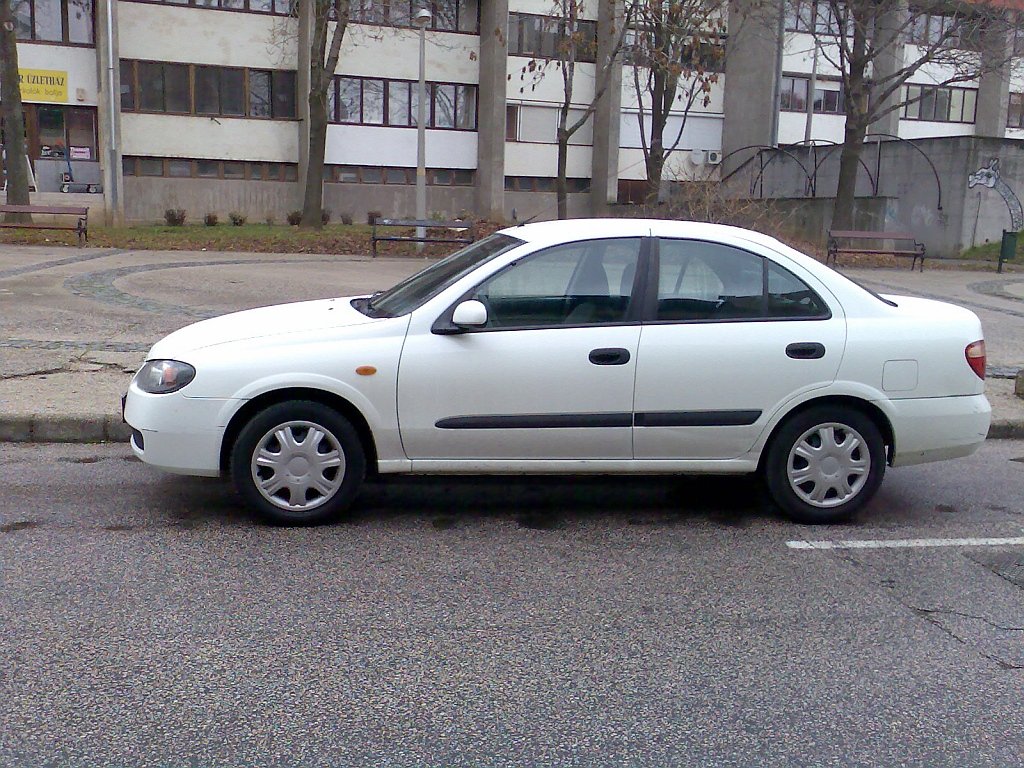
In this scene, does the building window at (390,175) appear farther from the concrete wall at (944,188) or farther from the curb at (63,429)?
the curb at (63,429)

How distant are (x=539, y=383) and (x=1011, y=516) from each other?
2978mm

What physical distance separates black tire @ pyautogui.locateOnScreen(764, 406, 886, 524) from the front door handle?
39.2 inches

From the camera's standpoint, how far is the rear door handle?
19.0 ft

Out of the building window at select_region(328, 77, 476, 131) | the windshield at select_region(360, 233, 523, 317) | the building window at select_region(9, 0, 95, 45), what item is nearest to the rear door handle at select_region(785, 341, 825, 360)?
the windshield at select_region(360, 233, 523, 317)

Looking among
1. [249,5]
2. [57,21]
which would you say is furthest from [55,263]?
[249,5]

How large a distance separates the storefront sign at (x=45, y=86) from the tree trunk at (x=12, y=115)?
8.73 m

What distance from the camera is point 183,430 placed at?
5496 mm

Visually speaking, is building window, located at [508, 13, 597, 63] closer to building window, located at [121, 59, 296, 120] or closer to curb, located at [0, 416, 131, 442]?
building window, located at [121, 59, 296, 120]

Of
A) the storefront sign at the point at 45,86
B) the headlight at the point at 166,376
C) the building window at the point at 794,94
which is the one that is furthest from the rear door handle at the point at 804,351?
the building window at the point at 794,94

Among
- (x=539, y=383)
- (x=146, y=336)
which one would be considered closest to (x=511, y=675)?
(x=539, y=383)

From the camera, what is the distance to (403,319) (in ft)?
18.6

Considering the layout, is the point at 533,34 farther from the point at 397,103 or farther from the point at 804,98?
the point at 804,98

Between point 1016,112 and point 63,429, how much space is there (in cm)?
5068

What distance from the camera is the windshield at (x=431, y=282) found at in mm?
5859
